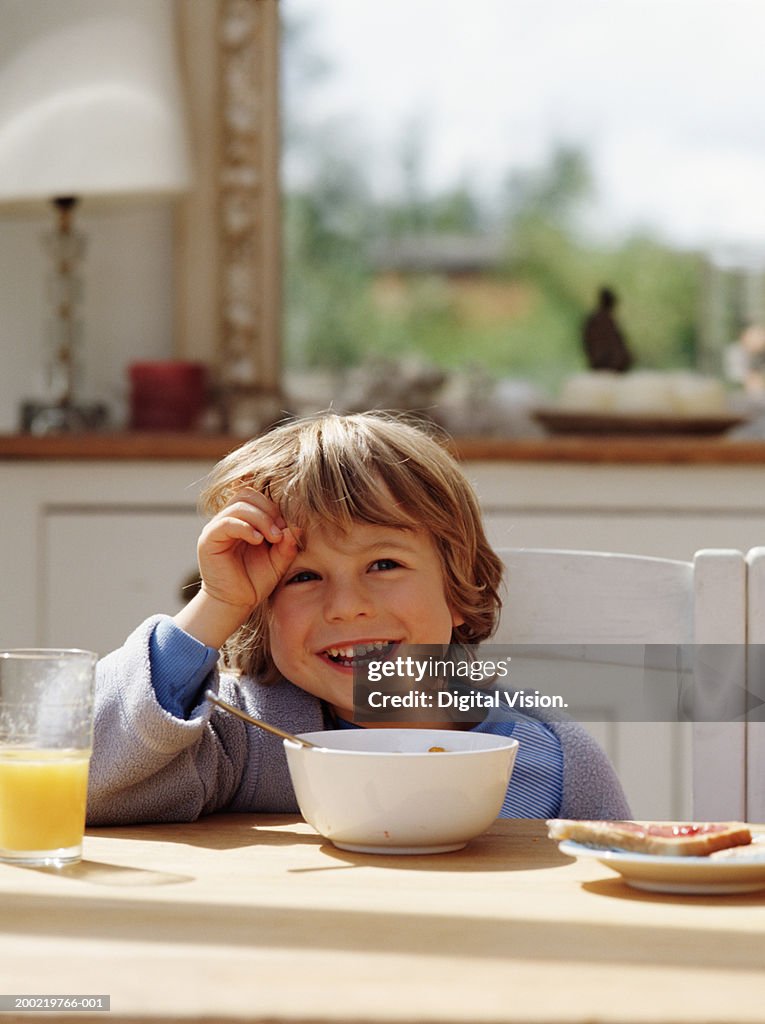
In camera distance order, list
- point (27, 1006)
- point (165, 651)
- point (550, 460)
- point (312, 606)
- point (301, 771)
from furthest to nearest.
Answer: point (550, 460) → point (312, 606) → point (165, 651) → point (301, 771) → point (27, 1006)

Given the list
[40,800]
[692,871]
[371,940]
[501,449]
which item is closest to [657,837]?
[692,871]

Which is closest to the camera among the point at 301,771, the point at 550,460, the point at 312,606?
the point at 301,771


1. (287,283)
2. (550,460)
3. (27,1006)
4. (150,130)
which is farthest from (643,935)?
(287,283)

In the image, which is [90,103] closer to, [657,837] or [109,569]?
[109,569]

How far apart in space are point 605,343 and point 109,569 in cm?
88

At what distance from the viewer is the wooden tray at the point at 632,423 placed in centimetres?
221

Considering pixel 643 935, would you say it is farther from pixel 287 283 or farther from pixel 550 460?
pixel 287 283

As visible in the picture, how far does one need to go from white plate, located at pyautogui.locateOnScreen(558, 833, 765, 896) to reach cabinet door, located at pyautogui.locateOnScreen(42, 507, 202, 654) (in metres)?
1.49

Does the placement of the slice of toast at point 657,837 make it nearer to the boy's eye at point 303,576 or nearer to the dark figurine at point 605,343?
the boy's eye at point 303,576

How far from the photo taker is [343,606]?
1.03 metres

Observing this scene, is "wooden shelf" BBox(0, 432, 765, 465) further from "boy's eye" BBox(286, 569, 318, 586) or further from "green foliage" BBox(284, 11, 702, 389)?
"boy's eye" BBox(286, 569, 318, 586)

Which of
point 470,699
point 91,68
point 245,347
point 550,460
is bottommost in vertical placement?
point 470,699

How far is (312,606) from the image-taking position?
104 centimetres

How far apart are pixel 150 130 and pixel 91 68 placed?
0.12m
